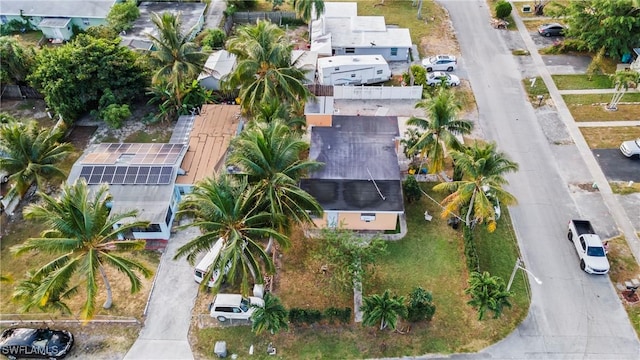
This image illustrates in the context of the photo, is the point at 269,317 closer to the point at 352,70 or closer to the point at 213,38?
the point at 352,70

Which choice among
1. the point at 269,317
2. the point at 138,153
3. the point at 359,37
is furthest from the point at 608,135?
the point at 138,153

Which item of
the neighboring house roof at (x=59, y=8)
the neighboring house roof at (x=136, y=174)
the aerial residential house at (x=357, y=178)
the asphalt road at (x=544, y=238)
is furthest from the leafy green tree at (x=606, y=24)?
the neighboring house roof at (x=59, y=8)

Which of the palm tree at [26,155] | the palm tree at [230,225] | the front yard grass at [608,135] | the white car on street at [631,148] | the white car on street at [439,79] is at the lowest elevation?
the front yard grass at [608,135]

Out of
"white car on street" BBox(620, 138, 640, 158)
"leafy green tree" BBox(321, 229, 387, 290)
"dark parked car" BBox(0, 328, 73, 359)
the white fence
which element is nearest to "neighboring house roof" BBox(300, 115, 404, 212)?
"leafy green tree" BBox(321, 229, 387, 290)

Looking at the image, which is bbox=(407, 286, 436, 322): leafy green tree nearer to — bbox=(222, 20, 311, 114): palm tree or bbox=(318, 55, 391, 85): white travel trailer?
bbox=(222, 20, 311, 114): palm tree

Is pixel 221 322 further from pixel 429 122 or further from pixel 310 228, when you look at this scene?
pixel 429 122

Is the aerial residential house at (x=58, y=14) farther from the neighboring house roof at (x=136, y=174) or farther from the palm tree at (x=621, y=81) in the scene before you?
the palm tree at (x=621, y=81)

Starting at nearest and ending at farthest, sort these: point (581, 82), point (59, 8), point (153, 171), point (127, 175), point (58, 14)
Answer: point (127, 175) → point (153, 171) → point (581, 82) → point (58, 14) → point (59, 8)
